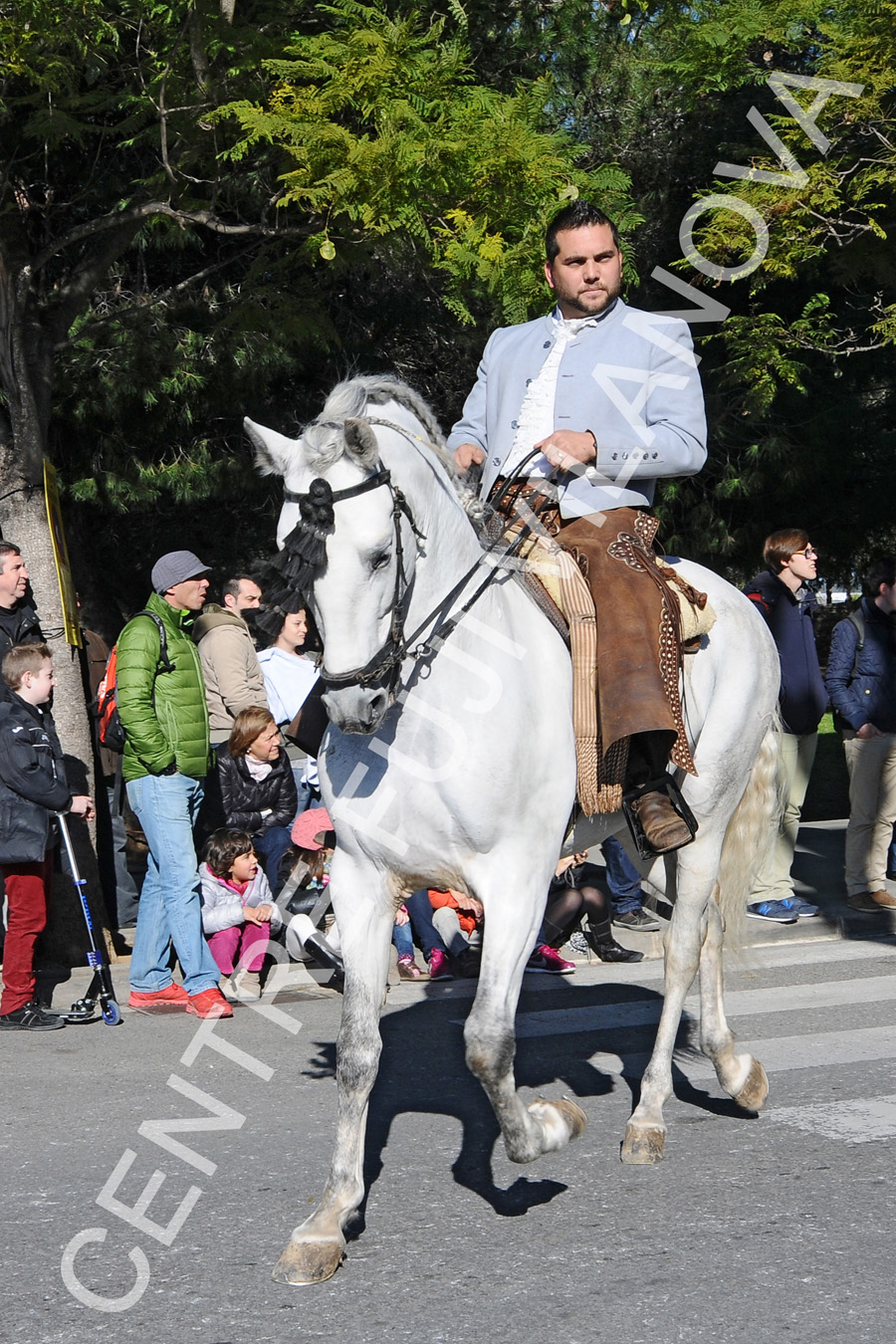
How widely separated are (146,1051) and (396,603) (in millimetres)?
3808

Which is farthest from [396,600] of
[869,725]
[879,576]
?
[879,576]

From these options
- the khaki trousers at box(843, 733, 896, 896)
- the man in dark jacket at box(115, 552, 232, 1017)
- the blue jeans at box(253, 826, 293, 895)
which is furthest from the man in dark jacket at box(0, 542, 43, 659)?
the khaki trousers at box(843, 733, 896, 896)

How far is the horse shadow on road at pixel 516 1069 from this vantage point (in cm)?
491

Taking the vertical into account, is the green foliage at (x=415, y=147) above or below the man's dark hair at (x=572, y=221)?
above

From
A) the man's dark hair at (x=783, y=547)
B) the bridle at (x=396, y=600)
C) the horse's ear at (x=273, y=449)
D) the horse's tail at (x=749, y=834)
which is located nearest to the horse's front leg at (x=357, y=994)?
the bridle at (x=396, y=600)

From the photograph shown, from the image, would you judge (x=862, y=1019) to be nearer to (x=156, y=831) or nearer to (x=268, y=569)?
(x=156, y=831)

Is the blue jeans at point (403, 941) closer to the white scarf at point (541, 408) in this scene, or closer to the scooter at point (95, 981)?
the scooter at point (95, 981)

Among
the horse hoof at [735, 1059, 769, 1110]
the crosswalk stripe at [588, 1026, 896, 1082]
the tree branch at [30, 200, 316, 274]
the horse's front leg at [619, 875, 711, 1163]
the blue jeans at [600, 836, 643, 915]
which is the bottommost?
the blue jeans at [600, 836, 643, 915]

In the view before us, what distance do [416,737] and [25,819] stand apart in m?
3.87

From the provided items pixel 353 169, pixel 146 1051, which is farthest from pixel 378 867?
pixel 353 169

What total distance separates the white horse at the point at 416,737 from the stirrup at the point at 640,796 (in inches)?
22.6

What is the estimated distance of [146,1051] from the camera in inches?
274

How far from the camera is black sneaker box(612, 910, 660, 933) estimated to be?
9.70 metres

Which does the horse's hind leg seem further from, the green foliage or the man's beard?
the green foliage
